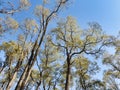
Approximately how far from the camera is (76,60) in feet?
92.3

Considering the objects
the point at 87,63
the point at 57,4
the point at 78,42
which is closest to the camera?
the point at 57,4

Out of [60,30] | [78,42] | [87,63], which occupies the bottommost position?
[87,63]

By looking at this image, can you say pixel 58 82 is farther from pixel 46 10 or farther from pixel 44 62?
pixel 46 10

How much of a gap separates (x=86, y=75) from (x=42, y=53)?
7737mm

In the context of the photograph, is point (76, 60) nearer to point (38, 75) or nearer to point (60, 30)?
point (60, 30)

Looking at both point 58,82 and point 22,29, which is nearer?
point 22,29

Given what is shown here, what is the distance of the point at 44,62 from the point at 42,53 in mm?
1471

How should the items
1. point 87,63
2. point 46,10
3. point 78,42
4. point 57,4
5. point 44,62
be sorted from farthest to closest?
point 44,62 < point 87,63 < point 78,42 < point 46,10 < point 57,4

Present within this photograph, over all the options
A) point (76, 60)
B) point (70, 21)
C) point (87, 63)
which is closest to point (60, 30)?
point (70, 21)

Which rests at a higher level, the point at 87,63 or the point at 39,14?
the point at 39,14

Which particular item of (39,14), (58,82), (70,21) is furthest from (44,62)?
(39,14)

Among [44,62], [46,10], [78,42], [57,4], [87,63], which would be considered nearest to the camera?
[57,4]

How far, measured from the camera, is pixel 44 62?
32.4 m

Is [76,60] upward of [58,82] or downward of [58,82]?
upward
